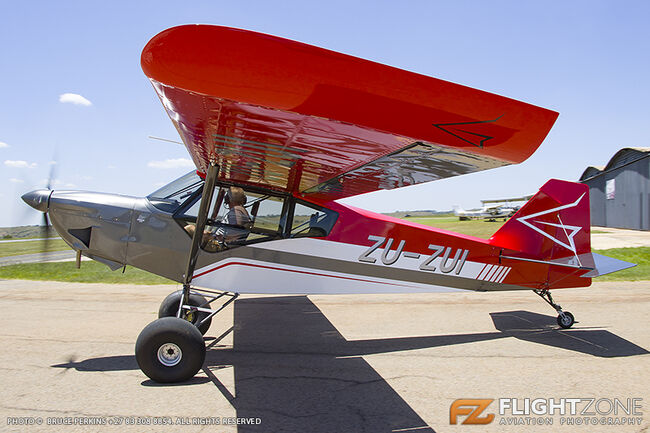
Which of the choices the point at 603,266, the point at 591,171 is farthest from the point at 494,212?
the point at 603,266

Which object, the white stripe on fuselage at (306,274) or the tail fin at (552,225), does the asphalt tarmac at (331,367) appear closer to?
the white stripe on fuselage at (306,274)

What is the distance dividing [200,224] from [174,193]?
105cm

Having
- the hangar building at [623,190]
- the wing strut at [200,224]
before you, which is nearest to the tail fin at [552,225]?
the wing strut at [200,224]

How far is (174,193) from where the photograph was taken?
5.78 metres

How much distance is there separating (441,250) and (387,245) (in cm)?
83

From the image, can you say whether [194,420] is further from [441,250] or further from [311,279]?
[441,250]

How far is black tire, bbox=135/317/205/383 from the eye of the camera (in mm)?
4191

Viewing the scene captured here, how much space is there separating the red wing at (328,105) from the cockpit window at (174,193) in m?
2.41

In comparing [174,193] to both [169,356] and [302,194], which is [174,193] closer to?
[302,194]

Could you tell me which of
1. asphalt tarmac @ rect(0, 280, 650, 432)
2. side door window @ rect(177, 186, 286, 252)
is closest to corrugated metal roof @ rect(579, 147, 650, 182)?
asphalt tarmac @ rect(0, 280, 650, 432)

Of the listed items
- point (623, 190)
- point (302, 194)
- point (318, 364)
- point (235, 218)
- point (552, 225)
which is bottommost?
point (318, 364)

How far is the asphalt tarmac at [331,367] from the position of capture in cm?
349
